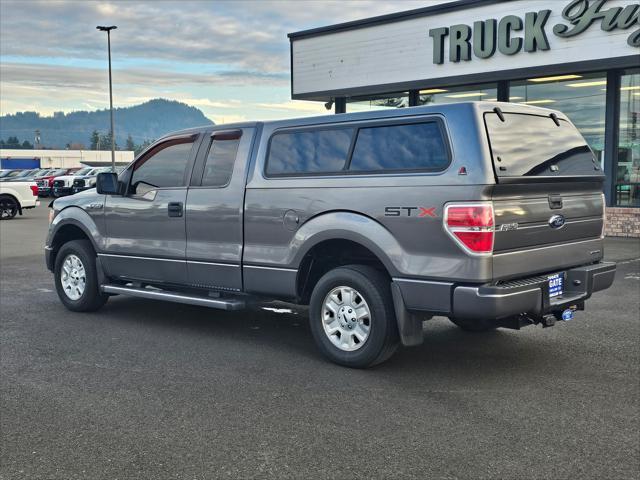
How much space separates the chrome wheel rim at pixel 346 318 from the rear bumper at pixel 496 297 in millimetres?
434

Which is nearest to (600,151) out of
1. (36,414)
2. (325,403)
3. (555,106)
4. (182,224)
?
(555,106)

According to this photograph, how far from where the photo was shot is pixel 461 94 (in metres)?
19.7

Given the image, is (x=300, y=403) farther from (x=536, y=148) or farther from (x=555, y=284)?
(x=536, y=148)

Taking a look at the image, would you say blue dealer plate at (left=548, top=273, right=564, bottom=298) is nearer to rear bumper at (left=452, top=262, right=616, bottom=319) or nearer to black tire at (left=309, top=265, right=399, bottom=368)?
rear bumper at (left=452, top=262, right=616, bottom=319)

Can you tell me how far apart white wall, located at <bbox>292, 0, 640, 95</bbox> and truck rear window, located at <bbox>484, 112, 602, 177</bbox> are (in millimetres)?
10914

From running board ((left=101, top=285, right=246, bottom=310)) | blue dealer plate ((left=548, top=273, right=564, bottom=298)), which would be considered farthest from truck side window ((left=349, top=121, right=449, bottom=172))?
running board ((left=101, top=285, right=246, bottom=310))

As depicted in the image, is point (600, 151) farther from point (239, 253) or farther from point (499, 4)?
point (239, 253)

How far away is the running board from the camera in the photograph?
21.5 ft

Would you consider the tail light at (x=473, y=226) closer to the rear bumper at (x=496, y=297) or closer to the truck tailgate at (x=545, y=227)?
the truck tailgate at (x=545, y=227)

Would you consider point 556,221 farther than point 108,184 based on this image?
No

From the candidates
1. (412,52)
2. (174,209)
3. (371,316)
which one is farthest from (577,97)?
(371,316)

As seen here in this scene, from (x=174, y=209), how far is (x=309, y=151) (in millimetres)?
1693

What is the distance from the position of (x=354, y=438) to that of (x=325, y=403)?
68 cm

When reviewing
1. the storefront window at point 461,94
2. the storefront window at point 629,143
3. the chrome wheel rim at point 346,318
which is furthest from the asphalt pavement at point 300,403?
the storefront window at point 461,94
